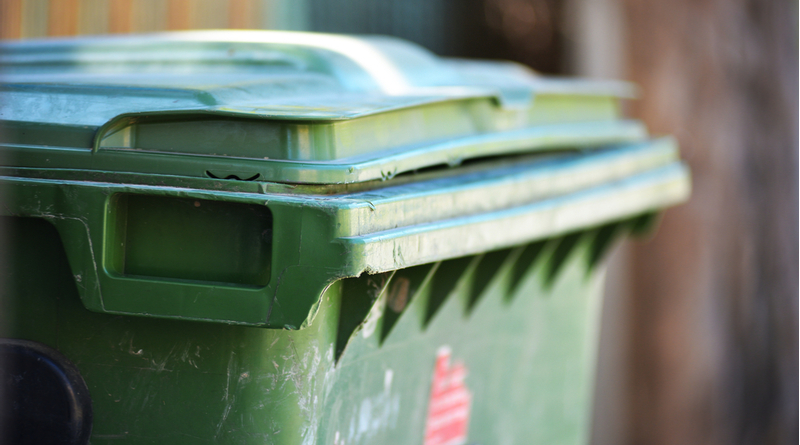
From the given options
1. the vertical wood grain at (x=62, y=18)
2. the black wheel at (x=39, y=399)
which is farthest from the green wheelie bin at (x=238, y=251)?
the vertical wood grain at (x=62, y=18)

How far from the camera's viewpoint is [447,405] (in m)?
2.04

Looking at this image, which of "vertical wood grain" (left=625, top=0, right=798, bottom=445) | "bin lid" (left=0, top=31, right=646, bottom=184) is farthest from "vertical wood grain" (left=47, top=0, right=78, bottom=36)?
"vertical wood grain" (left=625, top=0, right=798, bottom=445)

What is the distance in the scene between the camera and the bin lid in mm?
1414

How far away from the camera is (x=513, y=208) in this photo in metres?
1.90

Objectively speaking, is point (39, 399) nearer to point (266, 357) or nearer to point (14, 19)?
point (266, 357)

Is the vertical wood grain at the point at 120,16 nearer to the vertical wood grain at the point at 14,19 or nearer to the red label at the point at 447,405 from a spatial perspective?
the vertical wood grain at the point at 14,19

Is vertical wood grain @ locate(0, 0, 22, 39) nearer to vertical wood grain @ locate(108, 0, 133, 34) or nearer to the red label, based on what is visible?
vertical wood grain @ locate(108, 0, 133, 34)

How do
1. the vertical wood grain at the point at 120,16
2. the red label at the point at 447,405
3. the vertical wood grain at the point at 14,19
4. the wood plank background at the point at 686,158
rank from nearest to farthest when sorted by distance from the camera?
the red label at the point at 447,405 → the vertical wood grain at the point at 14,19 → the vertical wood grain at the point at 120,16 → the wood plank background at the point at 686,158

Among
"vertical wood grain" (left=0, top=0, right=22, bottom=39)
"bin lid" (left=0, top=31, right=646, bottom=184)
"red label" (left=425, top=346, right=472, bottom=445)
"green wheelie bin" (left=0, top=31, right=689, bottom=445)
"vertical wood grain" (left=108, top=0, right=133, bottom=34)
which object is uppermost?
"vertical wood grain" (left=108, top=0, right=133, bottom=34)

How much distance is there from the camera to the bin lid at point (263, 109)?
→ 4.64 ft

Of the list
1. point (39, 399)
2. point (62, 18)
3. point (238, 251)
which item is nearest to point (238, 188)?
point (238, 251)

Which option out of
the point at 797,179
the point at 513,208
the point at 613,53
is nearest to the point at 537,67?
the point at 613,53

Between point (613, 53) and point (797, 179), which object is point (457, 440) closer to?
point (613, 53)

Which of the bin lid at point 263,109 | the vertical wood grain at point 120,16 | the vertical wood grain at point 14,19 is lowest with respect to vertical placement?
the bin lid at point 263,109
